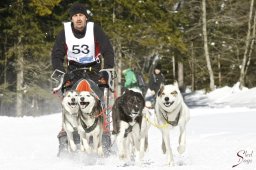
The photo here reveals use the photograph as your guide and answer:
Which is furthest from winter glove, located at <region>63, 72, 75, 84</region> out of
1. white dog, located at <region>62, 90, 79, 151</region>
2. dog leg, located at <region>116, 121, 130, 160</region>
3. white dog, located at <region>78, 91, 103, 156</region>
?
dog leg, located at <region>116, 121, 130, 160</region>

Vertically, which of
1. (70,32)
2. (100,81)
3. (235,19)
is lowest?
(100,81)

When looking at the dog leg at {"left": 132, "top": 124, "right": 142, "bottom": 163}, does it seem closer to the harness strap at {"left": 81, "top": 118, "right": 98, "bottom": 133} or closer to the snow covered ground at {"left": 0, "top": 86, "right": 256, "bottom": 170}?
the snow covered ground at {"left": 0, "top": 86, "right": 256, "bottom": 170}

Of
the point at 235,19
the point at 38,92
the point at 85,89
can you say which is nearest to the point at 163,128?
the point at 85,89

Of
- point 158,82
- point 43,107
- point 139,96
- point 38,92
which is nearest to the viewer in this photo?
point 139,96

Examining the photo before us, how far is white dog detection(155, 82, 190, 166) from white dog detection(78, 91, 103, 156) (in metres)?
0.89

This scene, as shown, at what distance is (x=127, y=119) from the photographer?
6.27 m

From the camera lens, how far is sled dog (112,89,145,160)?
6.16 metres

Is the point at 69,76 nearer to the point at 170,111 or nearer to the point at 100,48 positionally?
the point at 100,48

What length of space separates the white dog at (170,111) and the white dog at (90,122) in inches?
35.1

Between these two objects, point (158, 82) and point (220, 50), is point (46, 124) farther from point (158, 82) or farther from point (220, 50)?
point (220, 50)

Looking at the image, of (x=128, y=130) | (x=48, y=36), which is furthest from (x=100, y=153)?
(x=48, y=36)

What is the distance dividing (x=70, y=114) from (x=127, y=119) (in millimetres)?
1073

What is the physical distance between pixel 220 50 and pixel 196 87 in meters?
7.10

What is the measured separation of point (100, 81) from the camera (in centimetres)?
728
